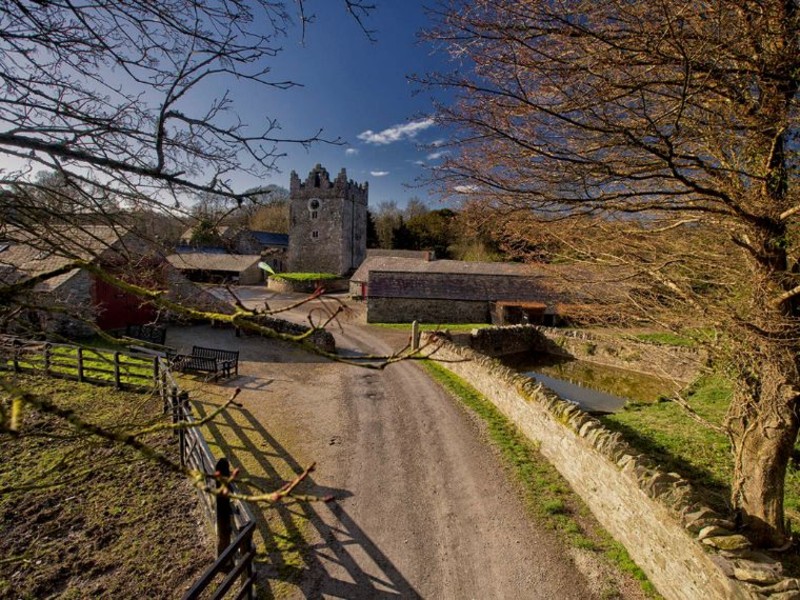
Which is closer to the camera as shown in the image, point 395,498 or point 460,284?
point 395,498

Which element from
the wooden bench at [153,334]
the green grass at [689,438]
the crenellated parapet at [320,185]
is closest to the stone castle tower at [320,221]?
the crenellated parapet at [320,185]

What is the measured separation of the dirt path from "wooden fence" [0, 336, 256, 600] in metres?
0.77

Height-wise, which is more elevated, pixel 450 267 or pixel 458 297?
pixel 450 267

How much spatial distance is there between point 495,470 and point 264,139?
25.0 feet

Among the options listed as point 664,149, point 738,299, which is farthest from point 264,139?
point 738,299

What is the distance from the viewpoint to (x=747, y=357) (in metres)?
5.34

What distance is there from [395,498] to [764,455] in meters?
5.46

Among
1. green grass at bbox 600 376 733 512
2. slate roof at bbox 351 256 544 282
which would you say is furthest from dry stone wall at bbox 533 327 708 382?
slate roof at bbox 351 256 544 282

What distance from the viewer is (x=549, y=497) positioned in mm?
7598

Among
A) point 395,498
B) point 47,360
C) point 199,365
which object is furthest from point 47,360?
point 395,498

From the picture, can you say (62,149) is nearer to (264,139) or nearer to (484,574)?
(264,139)

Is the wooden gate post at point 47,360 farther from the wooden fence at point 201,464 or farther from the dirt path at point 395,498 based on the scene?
the dirt path at point 395,498

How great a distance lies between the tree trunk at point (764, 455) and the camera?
515 cm

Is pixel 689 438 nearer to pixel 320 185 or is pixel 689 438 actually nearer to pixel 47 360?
pixel 47 360
